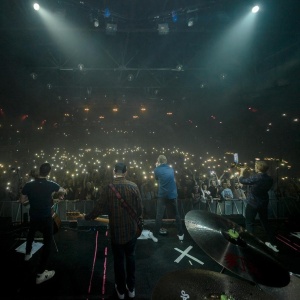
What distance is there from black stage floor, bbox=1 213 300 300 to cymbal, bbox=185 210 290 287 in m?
0.11

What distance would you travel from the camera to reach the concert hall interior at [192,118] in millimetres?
2200

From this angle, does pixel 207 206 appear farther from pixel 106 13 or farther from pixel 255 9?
pixel 106 13

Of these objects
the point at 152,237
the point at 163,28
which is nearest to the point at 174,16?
the point at 163,28

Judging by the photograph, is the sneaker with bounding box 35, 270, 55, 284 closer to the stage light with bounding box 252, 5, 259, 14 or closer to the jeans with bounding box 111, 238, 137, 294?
the jeans with bounding box 111, 238, 137, 294

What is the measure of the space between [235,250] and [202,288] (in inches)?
16.8

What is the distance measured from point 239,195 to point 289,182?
12.5 feet

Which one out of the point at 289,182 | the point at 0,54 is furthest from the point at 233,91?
the point at 0,54

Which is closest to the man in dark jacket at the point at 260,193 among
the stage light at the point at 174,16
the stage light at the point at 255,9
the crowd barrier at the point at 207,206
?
the crowd barrier at the point at 207,206

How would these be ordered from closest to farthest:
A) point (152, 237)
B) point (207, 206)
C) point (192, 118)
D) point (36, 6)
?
1. point (152, 237)
2. point (36, 6)
3. point (207, 206)
4. point (192, 118)

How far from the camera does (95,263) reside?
4.20 metres

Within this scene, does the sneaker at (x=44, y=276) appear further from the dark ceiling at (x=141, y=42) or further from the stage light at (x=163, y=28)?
the stage light at (x=163, y=28)

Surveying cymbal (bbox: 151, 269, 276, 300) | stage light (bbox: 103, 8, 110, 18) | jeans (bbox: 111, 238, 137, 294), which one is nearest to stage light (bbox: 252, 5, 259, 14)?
stage light (bbox: 103, 8, 110, 18)

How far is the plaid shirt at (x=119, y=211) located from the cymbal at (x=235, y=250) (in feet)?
3.92

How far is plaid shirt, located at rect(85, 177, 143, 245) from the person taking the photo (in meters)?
3.05
